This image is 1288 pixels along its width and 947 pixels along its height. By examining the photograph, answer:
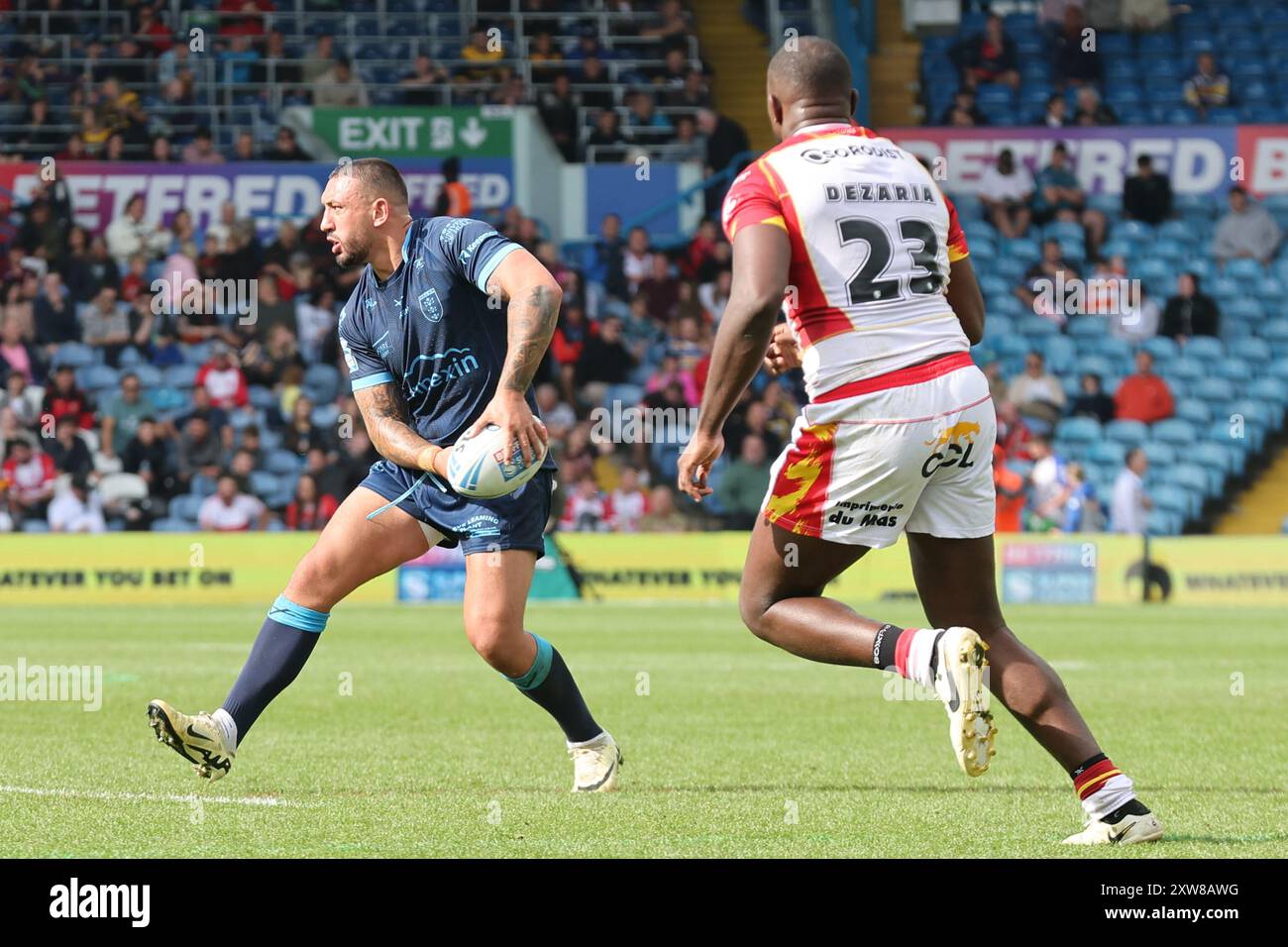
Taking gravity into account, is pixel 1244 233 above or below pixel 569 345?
above

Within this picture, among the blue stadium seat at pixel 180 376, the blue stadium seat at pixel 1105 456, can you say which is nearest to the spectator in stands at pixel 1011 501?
the blue stadium seat at pixel 1105 456

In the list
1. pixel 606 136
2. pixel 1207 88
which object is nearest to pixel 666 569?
pixel 606 136

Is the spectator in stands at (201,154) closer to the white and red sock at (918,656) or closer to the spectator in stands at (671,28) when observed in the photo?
the spectator in stands at (671,28)

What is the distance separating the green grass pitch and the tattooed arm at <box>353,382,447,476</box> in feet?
4.16

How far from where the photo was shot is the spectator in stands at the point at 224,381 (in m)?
24.8

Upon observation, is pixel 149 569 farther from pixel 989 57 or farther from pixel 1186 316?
pixel 989 57

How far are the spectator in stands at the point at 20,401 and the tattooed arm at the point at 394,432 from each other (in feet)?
56.5

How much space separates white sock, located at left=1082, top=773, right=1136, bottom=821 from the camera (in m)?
6.24

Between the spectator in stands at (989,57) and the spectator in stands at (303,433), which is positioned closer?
the spectator in stands at (303,433)

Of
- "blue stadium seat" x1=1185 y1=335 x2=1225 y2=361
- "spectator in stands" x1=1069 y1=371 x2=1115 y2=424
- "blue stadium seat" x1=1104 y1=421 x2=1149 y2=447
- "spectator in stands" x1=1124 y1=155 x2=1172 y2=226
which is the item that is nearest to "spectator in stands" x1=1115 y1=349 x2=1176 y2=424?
"blue stadium seat" x1=1104 y1=421 x2=1149 y2=447

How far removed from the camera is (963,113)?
1126 inches

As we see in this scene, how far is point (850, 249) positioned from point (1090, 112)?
2382cm
